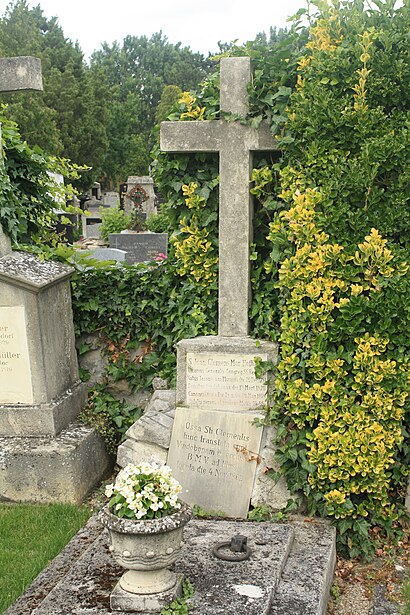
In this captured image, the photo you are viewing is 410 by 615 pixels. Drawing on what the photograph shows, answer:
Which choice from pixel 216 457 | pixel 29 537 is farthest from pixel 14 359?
pixel 216 457

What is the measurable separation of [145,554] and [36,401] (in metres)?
2.69

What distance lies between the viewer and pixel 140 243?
16406 millimetres

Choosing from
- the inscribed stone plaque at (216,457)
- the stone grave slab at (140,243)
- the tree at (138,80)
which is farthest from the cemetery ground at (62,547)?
the tree at (138,80)

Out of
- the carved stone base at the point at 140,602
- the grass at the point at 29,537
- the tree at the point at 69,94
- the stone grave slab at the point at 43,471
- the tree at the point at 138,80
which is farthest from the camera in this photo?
the tree at the point at 138,80

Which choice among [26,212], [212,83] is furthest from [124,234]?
[212,83]

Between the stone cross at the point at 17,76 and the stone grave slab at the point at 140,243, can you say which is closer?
the stone cross at the point at 17,76

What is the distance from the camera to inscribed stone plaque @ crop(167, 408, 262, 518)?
516 centimetres

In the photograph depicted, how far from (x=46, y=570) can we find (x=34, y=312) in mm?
2100

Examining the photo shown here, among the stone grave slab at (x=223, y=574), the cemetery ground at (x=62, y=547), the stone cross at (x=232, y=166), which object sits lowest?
the cemetery ground at (x=62, y=547)

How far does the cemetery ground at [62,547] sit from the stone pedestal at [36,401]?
185mm

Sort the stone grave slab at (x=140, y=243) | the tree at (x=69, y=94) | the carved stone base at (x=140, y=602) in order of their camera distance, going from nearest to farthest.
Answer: the carved stone base at (x=140, y=602) < the stone grave slab at (x=140, y=243) < the tree at (x=69, y=94)

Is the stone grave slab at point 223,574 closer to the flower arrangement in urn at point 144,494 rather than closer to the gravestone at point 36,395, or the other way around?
the flower arrangement in urn at point 144,494

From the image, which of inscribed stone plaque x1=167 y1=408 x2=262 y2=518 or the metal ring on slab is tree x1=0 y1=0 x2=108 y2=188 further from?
the metal ring on slab

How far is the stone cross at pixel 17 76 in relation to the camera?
592 centimetres
